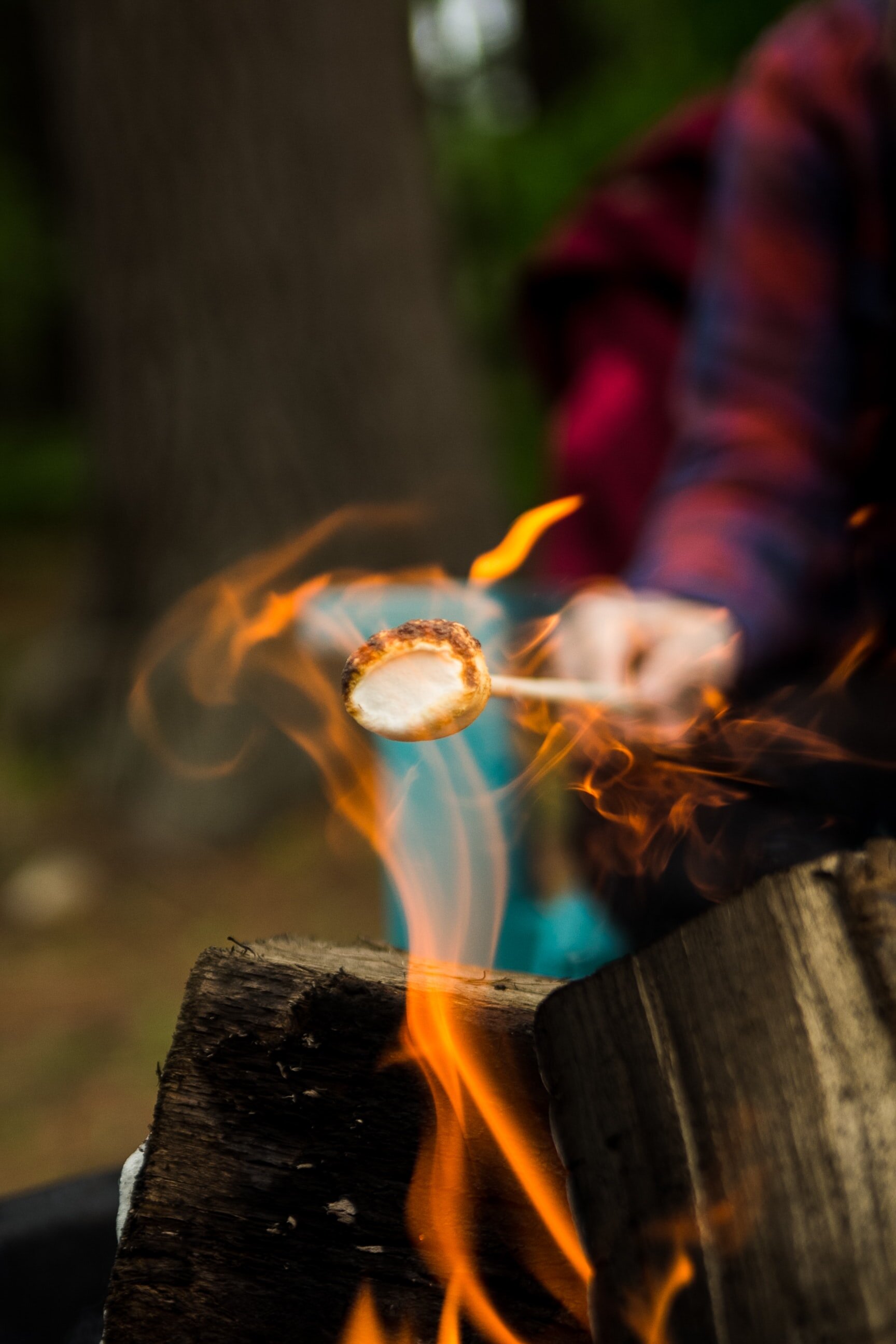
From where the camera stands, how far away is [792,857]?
1.36m

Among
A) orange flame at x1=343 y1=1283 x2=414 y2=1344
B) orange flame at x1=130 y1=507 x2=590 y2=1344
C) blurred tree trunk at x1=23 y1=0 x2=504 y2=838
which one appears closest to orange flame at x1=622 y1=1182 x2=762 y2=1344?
orange flame at x1=130 y1=507 x2=590 y2=1344

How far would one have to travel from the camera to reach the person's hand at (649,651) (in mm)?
1623

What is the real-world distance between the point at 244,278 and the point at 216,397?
498mm

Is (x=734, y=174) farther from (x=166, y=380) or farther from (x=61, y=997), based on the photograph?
(x=61, y=997)

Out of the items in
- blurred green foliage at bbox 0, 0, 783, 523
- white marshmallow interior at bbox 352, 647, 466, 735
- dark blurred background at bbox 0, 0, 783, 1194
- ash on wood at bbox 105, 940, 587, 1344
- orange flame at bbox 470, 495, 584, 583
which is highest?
blurred green foliage at bbox 0, 0, 783, 523

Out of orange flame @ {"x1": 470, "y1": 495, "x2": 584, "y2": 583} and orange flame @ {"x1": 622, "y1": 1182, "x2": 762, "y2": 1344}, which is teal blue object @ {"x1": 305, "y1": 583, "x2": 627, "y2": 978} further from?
orange flame @ {"x1": 622, "y1": 1182, "x2": 762, "y2": 1344}

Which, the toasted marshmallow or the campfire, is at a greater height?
the toasted marshmallow

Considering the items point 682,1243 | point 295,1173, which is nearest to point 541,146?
point 295,1173

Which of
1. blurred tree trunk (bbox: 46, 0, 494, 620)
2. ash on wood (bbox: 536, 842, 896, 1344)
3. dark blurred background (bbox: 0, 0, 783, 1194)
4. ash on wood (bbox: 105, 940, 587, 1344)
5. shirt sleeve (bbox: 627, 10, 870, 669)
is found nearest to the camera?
ash on wood (bbox: 536, 842, 896, 1344)

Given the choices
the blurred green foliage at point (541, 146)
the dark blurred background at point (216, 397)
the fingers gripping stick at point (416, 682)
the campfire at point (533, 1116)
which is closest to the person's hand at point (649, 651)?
the campfire at point (533, 1116)

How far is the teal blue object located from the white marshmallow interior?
26.8 inches

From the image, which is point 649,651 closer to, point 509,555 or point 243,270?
point 509,555

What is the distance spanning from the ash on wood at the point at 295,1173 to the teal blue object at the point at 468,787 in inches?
29.7

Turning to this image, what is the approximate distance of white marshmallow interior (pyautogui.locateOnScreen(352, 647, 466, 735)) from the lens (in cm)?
120
